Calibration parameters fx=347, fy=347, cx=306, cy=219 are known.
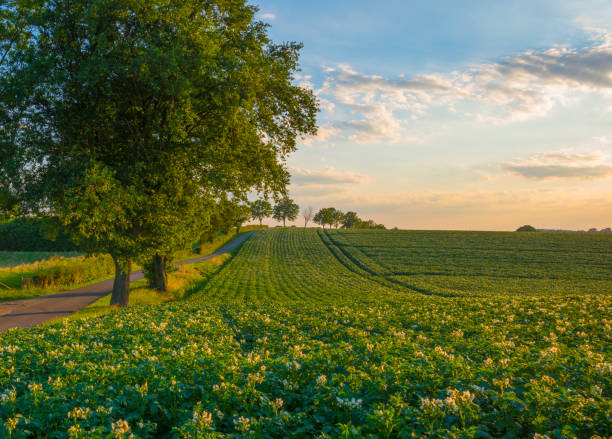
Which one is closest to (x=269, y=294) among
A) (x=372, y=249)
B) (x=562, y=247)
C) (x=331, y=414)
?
(x=331, y=414)

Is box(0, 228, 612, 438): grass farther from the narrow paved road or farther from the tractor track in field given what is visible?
the tractor track in field

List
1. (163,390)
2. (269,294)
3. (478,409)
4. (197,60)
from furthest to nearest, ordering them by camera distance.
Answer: (269,294) < (197,60) < (163,390) < (478,409)

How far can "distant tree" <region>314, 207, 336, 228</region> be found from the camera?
182625 mm

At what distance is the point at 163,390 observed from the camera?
6.04 m

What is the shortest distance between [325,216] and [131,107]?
163 m

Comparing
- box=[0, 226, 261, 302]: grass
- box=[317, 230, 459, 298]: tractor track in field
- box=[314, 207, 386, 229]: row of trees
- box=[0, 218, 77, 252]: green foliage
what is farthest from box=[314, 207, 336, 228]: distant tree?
box=[0, 226, 261, 302]: grass

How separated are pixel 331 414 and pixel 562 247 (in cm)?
8674

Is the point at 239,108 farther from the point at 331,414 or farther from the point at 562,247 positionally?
the point at 562,247

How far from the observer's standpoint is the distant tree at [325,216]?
599 ft

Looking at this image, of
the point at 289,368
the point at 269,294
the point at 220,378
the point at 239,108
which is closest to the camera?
the point at 220,378

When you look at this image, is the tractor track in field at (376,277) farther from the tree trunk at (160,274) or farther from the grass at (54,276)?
the tree trunk at (160,274)

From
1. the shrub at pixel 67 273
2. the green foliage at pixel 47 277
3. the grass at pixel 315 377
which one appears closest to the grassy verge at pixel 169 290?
the green foliage at pixel 47 277

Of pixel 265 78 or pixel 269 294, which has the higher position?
pixel 265 78

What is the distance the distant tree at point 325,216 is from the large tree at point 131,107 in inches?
6231
